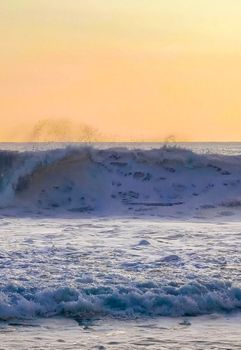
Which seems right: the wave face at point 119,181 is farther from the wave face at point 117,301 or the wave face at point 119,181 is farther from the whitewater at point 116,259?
the wave face at point 117,301

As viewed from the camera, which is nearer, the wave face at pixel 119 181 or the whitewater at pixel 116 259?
the whitewater at pixel 116 259

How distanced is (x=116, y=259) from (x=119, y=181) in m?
12.4

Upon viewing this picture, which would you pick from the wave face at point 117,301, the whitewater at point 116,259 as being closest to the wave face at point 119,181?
the whitewater at point 116,259

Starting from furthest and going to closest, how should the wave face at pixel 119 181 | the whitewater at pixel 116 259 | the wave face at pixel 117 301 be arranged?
the wave face at pixel 119 181
the wave face at pixel 117 301
the whitewater at pixel 116 259

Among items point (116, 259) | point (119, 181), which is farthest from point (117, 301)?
point (119, 181)

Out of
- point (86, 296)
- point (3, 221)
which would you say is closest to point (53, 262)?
point (86, 296)

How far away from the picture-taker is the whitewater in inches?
309

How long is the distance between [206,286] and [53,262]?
2.35 m

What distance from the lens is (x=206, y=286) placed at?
30.8 ft

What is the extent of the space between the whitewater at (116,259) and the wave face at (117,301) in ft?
0.03

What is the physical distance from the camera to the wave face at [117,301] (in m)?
8.47

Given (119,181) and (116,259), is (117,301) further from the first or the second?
(119,181)

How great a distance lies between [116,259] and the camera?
11148 millimetres

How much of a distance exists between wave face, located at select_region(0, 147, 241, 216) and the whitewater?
1.8 inches
